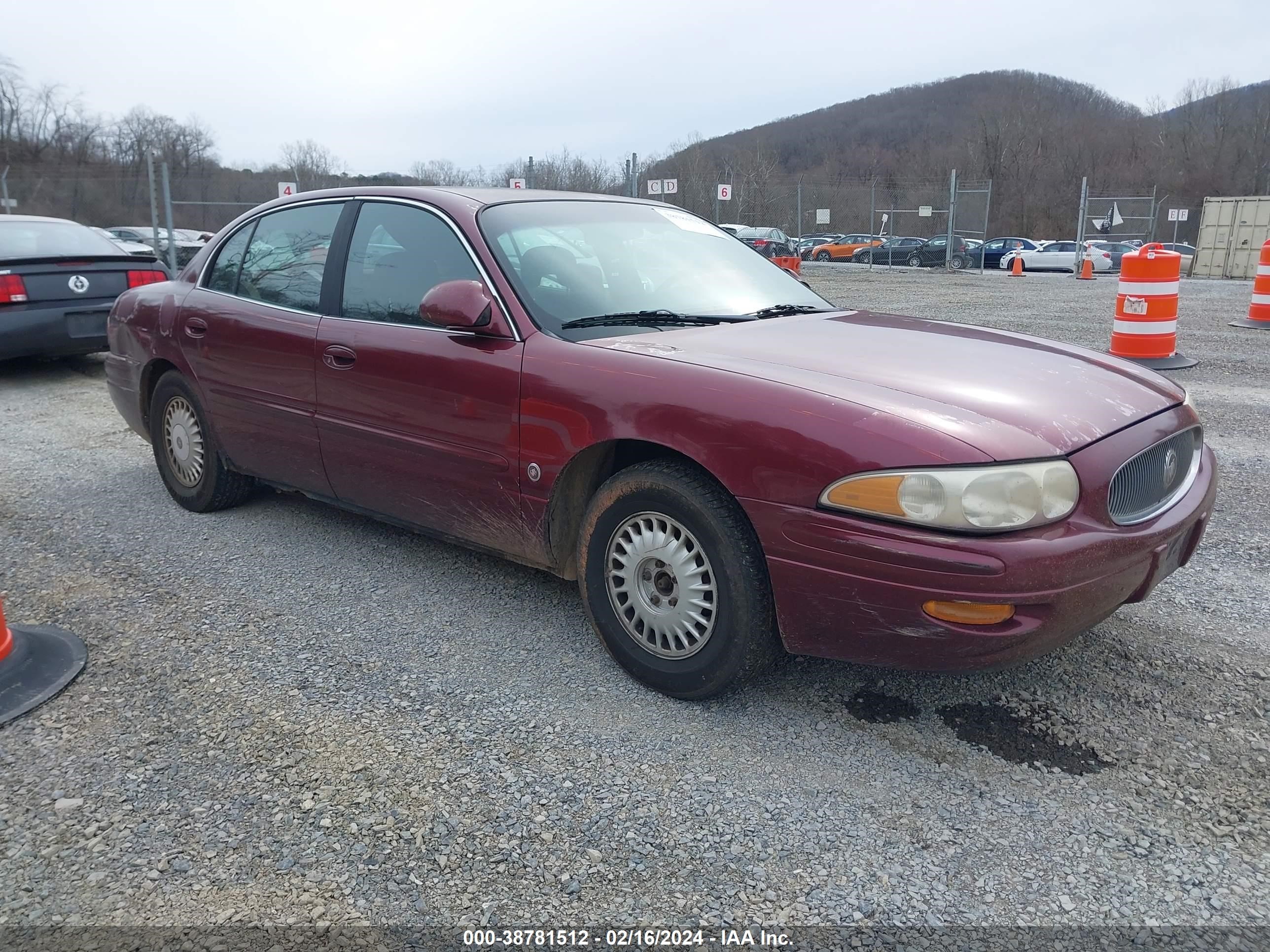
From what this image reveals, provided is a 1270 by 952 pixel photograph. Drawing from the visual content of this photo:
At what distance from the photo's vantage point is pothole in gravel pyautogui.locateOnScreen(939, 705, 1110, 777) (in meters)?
2.59

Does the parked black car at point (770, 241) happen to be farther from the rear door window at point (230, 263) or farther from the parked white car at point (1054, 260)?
the rear door window at point (230, 263)

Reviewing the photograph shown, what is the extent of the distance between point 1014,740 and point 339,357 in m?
2.76

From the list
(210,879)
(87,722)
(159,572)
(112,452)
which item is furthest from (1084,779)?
(112,452)

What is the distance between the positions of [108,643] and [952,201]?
999 inches

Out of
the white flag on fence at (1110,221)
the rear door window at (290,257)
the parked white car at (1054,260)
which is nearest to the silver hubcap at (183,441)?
the rear door window at (290,257)

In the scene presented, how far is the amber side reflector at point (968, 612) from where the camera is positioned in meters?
2.39

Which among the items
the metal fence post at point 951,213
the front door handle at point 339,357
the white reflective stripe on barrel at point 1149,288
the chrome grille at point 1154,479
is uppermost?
the metal fence post at point 951,213

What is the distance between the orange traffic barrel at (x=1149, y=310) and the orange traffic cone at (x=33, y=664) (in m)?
8.55

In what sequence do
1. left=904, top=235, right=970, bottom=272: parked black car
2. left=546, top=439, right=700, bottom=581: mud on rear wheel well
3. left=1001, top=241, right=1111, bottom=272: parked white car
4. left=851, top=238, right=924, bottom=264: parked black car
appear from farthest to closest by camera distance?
left=851, top=238, right=924, bottom=264: parked black car
left=904, top=235, right=970, bottom=272: parked black car
left=1001, top=241, right=1111, bottom=272: parked white car
left=546, top=439, right=700, bottom=581: mud on rear wheel well

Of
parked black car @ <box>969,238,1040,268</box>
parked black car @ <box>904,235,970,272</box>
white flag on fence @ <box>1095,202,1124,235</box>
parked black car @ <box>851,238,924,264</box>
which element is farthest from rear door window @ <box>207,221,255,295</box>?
parked black car @ <box>969,238,1040,268</box>

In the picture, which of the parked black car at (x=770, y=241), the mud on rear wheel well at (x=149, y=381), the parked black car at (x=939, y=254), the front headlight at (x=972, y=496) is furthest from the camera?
the parked black car at (x=939, y=254)

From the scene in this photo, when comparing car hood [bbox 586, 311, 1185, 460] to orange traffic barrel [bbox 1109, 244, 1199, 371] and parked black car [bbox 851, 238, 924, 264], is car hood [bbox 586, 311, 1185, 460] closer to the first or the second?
orange traffic barrel [bbox 1109, 244, 1199, 371]

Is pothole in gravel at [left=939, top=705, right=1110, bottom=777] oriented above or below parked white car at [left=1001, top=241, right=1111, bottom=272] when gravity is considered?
below

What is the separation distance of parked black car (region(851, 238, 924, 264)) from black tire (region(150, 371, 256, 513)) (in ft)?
94.8
